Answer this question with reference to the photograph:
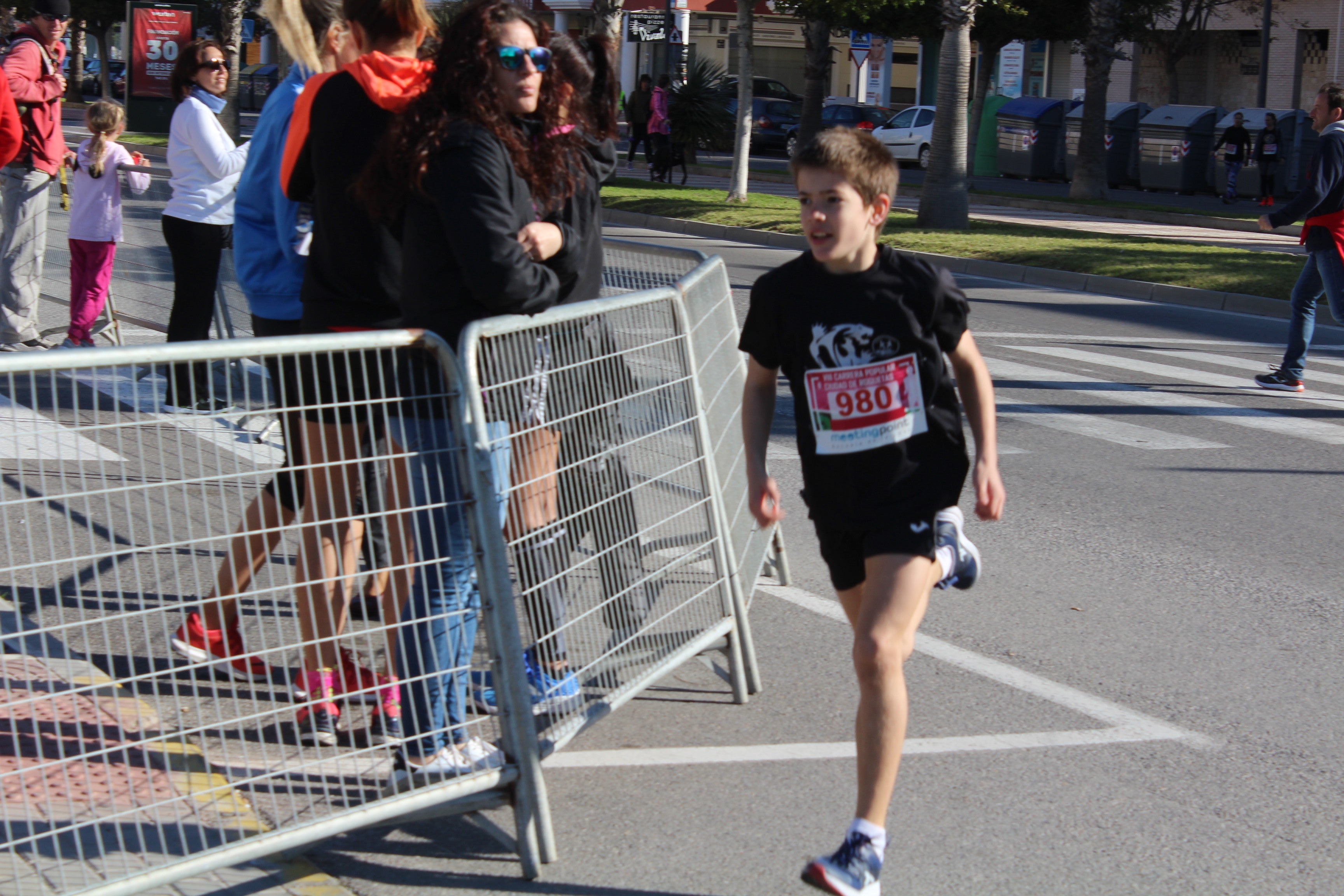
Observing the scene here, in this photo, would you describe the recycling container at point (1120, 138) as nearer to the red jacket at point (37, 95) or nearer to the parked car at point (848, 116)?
the parked car at point (848, 116)

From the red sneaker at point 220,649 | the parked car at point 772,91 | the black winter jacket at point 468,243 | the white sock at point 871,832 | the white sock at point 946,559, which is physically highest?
→ the parked car at point 772,91

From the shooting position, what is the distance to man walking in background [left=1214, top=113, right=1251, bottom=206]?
3005 cm

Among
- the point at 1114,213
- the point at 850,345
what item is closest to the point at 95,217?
the point at 850,345

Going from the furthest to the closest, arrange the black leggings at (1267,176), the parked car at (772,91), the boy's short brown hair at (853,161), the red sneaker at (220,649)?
the parked car at (772,91) < the black leggings at (1267,176) < the boy's short brown hair at (853,161) < the red sneaker at (220,649)

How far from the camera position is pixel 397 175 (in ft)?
10.9

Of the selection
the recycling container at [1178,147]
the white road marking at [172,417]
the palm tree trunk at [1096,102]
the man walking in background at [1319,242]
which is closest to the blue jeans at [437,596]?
the white road marking at [172,417]

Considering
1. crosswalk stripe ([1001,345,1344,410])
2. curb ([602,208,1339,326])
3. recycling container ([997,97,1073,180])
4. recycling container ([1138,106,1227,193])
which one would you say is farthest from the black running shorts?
recycling container ([997,97,1073,180])

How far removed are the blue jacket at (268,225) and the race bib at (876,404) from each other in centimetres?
196

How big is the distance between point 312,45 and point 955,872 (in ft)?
9.82

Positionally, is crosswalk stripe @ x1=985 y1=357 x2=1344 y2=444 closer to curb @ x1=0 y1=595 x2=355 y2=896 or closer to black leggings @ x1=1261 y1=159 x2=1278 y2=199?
curb @ x1=0 y1=595 x2=355 y2=896

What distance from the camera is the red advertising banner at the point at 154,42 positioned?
91.7ft

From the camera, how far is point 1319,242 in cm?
954

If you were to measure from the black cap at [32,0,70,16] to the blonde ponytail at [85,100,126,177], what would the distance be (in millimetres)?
611

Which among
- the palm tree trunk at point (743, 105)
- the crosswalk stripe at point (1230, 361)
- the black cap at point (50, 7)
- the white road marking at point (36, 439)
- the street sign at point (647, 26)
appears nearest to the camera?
the white road marking at point (36, 439)
